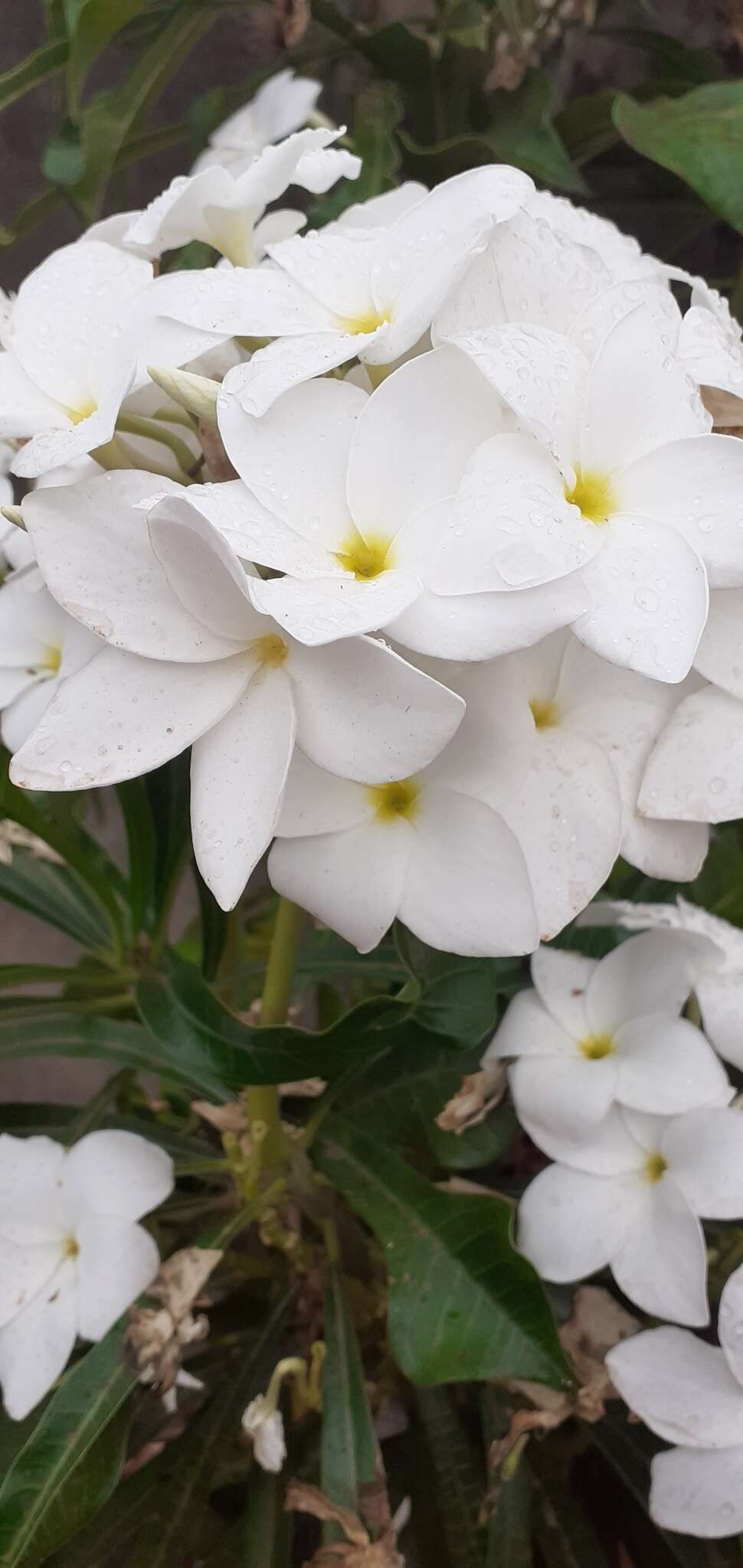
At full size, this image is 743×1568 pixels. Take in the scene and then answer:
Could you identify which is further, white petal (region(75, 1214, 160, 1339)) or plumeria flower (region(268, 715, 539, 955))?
white petal (region(75, 1214, 160, 1339))

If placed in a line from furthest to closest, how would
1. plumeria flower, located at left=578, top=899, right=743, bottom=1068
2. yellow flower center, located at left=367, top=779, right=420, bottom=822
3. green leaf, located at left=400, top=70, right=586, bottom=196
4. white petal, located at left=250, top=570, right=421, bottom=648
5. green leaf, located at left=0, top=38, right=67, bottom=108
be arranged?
green leaf, located at left=400, top=70, right=586, bottom=196 → green leaf, located at left=0, top=38, right=67, bottom=108 → plumeria flower, located at left=578, top=899, right=743, bottom=1068 → yellow flower center, located at left=367, top=779, right=420, bottom=822 → white petal, located at left=250, top=570, right=421, bottom=648

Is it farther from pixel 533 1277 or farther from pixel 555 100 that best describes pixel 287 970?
pixel 555 100

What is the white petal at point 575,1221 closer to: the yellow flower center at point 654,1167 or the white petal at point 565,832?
the yellow flower center at point 654,1167

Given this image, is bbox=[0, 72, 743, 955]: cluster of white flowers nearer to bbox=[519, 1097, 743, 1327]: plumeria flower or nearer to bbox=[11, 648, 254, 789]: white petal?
bbox=[11, 648, 254, 789]: white petal

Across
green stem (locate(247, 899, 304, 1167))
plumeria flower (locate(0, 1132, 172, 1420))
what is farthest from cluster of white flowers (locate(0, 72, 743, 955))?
plumeria flower (locate(0, 1132, 172, 1420))

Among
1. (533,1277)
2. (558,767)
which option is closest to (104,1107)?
(533,1277)

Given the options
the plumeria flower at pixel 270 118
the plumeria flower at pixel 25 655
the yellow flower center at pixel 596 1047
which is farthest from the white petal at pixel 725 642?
the plumeria flower at pixel 270 118
